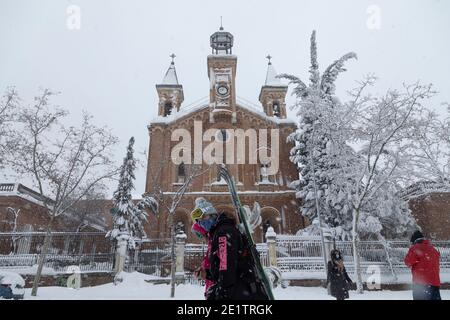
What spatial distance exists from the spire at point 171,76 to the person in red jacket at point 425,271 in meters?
25.5

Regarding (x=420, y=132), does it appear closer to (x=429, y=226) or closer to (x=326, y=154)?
(x=326, y=154)

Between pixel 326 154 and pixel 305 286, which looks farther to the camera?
pixel 326 154

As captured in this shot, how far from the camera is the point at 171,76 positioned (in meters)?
28.7

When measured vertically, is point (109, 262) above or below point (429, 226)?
below

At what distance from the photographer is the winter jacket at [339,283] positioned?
7.27 meters

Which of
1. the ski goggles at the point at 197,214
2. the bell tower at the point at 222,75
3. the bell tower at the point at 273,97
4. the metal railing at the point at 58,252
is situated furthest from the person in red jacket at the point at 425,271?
the bell tower at the point at 273,97

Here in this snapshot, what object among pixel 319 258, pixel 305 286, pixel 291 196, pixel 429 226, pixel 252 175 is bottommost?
pixel 305 286

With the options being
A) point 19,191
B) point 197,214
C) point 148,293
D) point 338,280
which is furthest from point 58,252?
point 197,214

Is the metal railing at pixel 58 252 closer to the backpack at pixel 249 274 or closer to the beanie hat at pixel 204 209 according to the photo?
the beanie hat at pixel 204 209

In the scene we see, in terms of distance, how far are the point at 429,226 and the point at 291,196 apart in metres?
9.07

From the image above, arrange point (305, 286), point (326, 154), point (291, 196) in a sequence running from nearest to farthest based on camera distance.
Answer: point (305, 286), point (326, 154), point (291, 196)

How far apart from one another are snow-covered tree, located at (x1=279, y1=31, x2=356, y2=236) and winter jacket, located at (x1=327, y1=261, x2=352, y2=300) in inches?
343
